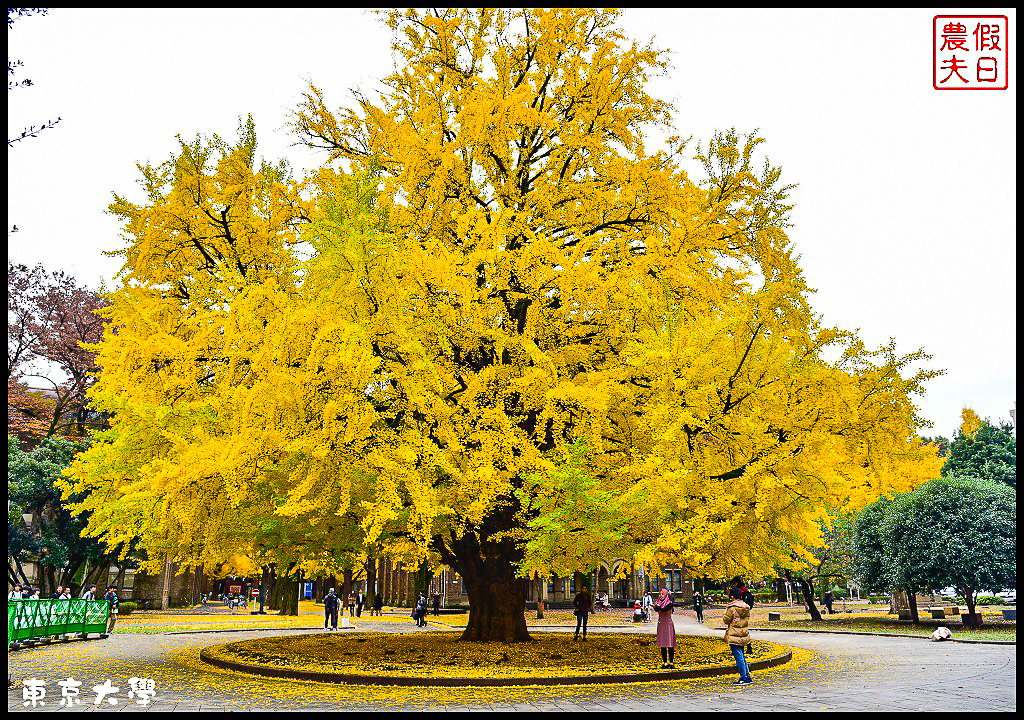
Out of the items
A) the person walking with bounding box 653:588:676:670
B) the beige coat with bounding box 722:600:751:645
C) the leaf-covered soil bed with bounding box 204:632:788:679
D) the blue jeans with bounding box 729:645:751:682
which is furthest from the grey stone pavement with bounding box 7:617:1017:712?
the person walking with bounding box 653:588:676:670

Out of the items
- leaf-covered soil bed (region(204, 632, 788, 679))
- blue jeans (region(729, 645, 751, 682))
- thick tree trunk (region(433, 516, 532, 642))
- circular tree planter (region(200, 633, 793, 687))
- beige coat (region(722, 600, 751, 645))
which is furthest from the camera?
thick tree trunk (region(433, 516, 532, 642))

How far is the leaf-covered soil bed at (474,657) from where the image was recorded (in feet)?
50.0

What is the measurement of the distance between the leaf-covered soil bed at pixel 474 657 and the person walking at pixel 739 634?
5.08 ft

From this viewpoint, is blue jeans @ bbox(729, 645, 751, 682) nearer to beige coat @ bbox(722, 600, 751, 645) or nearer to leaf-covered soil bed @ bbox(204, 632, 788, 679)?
beige coat @ bbox(722, 600, 751, 645)

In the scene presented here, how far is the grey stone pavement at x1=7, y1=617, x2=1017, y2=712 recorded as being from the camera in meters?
11.4

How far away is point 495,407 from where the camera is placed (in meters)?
15.2

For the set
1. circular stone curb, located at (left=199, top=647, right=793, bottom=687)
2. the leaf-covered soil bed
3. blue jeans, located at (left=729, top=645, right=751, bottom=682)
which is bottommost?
the leaf-covered soil bed

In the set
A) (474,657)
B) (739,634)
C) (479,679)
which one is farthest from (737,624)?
(474,657)

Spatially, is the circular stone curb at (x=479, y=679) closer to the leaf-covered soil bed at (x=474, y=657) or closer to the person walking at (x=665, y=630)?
the leaf-covered soil bed at (x=474, y=657)

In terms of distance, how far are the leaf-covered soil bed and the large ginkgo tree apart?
181 centimetres

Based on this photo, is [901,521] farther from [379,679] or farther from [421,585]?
[421,585]

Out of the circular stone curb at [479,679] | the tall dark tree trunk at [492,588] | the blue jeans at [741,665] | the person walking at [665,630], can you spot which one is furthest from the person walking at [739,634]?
the tall dark tree trunk at [492,588]

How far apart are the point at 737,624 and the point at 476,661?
5.43 m

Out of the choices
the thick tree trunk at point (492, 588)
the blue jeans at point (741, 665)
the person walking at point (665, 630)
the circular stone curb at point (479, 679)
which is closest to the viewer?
the circular stone curb at point (479, 679)
